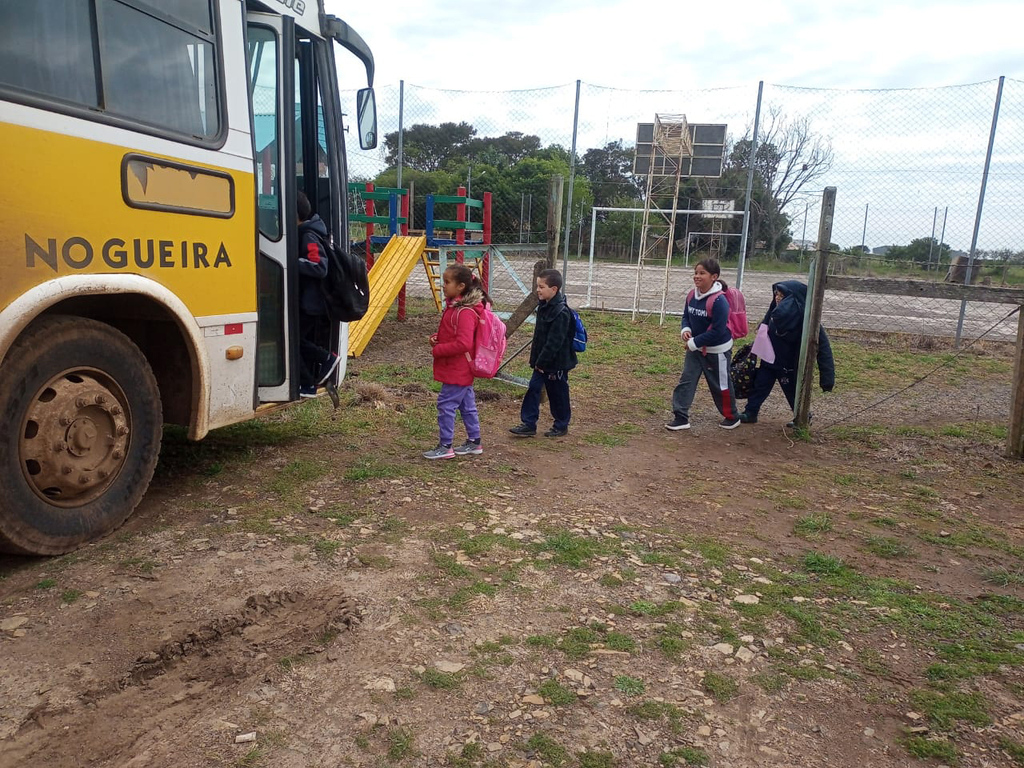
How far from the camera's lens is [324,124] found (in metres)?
5.27

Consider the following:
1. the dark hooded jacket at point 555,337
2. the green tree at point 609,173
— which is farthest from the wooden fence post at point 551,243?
the green tree at point 609,173

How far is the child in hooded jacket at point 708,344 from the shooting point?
21.2ft

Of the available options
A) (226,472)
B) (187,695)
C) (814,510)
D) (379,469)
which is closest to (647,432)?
(814,510)

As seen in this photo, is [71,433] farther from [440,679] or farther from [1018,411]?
[1018,411]

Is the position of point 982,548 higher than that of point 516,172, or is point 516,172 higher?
point 516,172

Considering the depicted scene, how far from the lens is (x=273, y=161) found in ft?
15.2

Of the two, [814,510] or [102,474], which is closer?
[102,474]

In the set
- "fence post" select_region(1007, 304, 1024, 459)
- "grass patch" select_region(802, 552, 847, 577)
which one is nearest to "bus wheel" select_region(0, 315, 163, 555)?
"grass patch" select_region(802, 552, 847, 577)

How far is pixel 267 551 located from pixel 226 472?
128 centimetres

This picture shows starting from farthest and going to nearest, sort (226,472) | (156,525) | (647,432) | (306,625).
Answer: (647,432)
(226,472)
(156,525)
(306,625)

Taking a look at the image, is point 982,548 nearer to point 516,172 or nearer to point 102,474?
point 102,474

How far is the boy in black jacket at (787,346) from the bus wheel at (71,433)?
509 cm

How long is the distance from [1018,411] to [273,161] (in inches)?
233

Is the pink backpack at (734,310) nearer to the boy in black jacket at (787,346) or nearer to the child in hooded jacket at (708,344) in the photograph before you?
the child in hooded jacket at (708,344)
